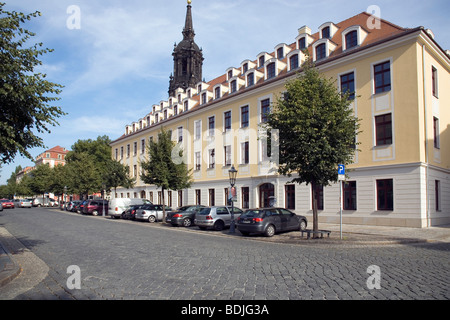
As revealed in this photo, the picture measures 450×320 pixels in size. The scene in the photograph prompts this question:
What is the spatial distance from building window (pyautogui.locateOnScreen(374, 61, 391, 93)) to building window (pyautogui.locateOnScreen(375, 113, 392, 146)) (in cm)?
173

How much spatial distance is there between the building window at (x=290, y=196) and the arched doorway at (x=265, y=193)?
4.91 ft

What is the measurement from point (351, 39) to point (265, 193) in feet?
43.7

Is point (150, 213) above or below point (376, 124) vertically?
below

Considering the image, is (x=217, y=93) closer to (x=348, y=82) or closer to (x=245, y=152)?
(x=245, y=152)

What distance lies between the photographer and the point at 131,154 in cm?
5206

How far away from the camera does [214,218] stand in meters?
19.9

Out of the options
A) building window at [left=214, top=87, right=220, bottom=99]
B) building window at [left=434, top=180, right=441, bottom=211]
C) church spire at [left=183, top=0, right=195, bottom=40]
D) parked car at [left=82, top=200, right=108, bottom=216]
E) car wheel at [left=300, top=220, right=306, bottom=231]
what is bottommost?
parked car at [left=82, top=200, right=108, bottom=216]

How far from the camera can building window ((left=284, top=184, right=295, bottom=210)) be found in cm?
2650

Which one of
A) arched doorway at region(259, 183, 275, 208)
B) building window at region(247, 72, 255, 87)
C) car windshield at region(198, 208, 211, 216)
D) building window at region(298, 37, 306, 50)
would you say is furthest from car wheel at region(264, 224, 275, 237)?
building window at region(247, 72, 255, 87)

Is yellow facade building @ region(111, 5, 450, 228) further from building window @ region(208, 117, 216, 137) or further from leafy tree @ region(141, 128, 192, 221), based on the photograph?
leafy tree @ region(141, 128, 192, 221)

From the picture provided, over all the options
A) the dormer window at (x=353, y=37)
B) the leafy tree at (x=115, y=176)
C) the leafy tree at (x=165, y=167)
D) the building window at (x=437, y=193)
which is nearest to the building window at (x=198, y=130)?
the leafy tree at (x=165, y=167)

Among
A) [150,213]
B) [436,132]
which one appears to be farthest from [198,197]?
[436,132]
